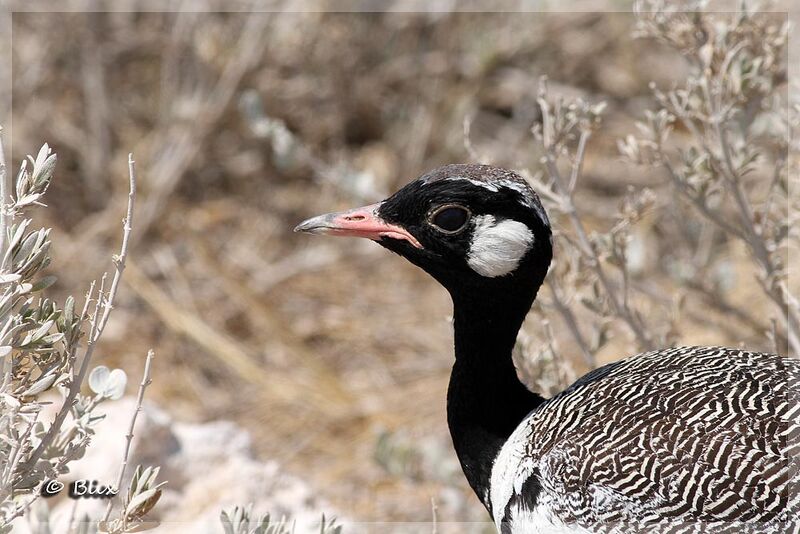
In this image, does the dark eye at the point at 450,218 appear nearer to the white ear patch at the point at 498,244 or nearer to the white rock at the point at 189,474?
the white ear patch at the point at 498,244

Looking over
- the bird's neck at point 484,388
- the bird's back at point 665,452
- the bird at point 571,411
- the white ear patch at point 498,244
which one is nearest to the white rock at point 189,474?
the bird's neck at point 484,388

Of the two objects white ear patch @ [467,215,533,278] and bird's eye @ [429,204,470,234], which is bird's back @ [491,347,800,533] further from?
bird's eye @ [429,204,470,234]

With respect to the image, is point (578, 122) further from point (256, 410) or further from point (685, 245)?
point (256, 410)

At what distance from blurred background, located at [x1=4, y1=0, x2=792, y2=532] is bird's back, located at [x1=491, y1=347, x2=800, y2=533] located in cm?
229

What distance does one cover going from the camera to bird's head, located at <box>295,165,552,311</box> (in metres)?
2.47

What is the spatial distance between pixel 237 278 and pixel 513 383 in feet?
10.6

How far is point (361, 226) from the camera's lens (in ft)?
8.45

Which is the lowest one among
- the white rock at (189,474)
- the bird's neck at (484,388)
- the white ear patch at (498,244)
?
the white rock at (189,474)

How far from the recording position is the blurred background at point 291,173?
5.13 metres

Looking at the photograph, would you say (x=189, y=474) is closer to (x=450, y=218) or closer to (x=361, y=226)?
(x=361, y=226)

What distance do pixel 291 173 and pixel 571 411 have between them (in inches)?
163

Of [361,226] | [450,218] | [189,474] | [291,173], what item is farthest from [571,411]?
[291,173]

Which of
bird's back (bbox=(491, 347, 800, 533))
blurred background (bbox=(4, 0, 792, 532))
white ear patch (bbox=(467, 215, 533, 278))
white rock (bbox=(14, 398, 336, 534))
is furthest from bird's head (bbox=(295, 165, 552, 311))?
blurred background (bbox=(4, 0, 792, 532))

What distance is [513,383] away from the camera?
8.84ft
